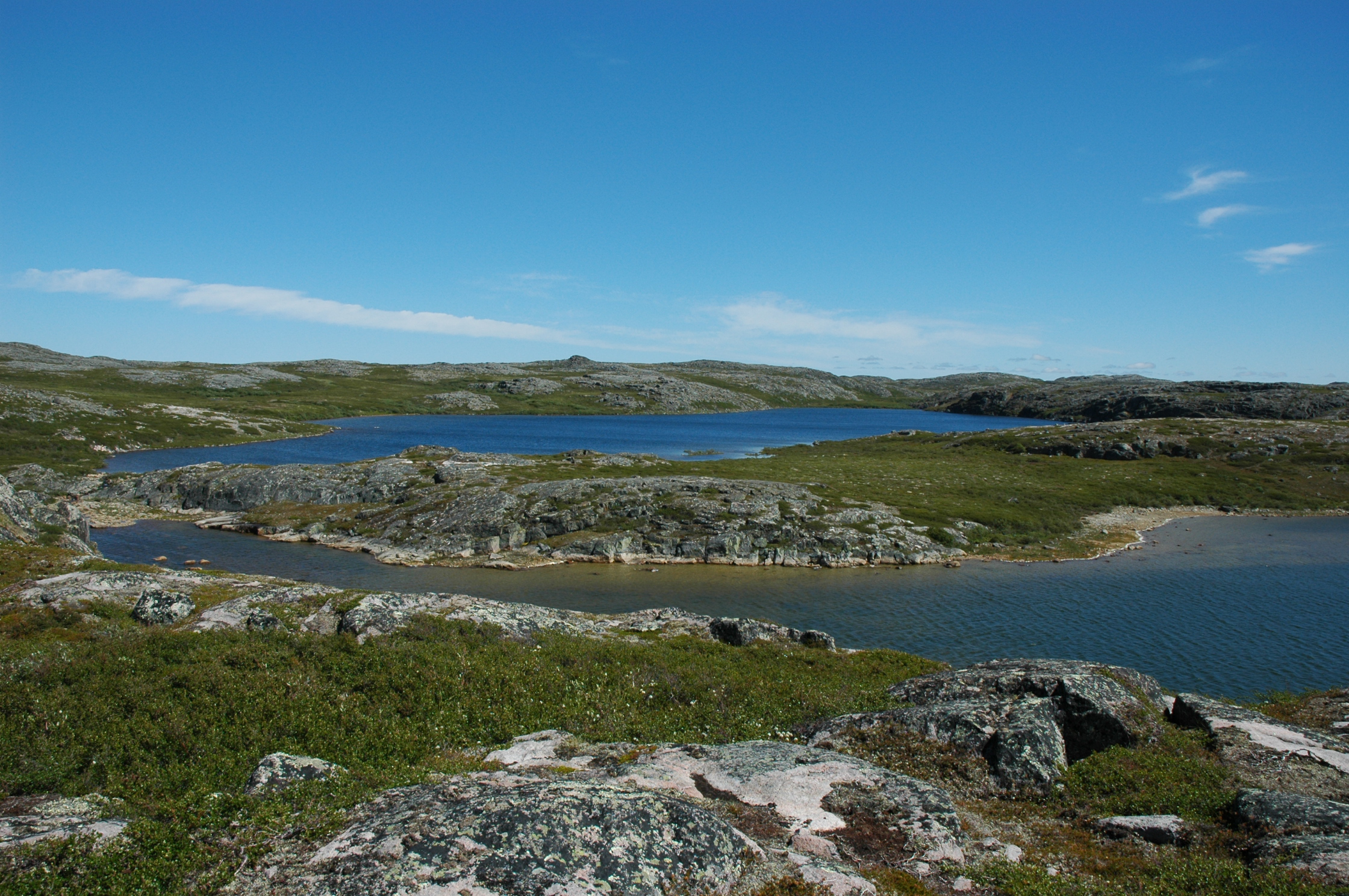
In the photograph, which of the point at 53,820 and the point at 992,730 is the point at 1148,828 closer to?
the point at 992,730

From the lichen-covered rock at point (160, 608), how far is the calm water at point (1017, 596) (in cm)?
2733

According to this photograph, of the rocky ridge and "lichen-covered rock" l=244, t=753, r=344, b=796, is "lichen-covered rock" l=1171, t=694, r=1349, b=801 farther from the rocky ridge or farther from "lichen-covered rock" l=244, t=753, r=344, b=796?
the rocky ridge

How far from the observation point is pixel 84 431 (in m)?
137

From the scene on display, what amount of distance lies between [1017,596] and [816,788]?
153 ft

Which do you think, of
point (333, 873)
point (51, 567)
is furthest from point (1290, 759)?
point (51, 567)

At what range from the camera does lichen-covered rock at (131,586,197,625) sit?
23.5m

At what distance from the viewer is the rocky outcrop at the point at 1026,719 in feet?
49.6

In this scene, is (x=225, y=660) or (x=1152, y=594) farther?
(x=1152, y=594)

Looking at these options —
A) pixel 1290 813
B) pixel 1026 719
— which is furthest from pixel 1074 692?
pixel 1290 813

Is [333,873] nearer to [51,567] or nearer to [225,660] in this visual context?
[225,660]

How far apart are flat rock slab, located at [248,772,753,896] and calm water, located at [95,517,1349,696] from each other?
33571mm

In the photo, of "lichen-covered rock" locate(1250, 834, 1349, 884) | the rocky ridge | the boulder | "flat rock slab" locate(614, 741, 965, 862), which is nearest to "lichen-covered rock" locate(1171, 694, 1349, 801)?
"lichen-covered rock" locate(1250, 834, 1349, 884)

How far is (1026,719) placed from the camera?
51.9ft

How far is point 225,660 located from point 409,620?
6800mm
